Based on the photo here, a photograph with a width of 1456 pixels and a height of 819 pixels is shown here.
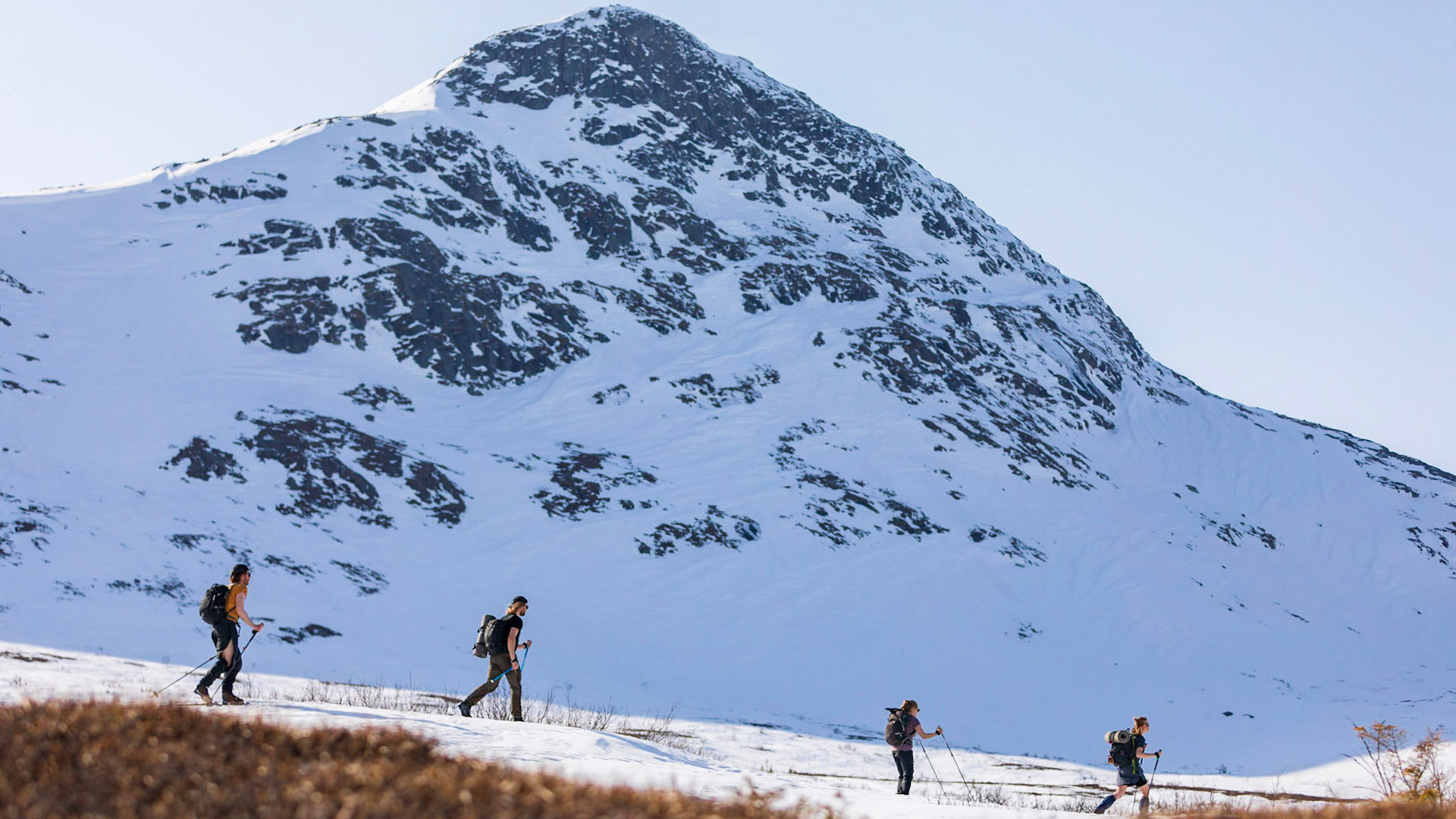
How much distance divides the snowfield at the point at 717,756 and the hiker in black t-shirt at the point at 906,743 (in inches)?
25.0

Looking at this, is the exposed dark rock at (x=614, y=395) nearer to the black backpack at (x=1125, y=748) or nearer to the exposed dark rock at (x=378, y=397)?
the exposed dark rock at (x=378, y=397)

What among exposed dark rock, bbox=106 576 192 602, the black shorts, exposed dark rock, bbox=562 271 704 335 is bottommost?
the black shorts

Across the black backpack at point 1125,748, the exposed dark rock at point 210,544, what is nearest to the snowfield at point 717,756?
the black backpack at point 1125,748

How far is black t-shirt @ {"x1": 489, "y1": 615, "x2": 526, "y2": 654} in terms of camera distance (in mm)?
13766

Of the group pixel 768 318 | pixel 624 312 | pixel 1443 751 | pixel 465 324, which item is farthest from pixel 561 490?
pixel 1443 751

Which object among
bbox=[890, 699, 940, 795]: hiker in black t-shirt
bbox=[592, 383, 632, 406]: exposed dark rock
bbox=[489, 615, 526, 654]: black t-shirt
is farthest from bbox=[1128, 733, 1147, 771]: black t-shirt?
bbox=[592, 383, 632, 406]: exposed dark rock

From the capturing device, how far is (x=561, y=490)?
5650cm

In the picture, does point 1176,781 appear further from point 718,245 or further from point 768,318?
point 718,245

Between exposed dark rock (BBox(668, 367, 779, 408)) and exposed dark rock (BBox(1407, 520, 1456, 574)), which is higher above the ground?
exposed dark rock (BBox(668, 367, 779, 408))

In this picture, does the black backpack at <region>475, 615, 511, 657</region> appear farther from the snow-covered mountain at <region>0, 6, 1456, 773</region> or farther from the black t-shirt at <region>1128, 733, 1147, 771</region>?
the snow-covered mountain at <region>0, 6, 1456, 773</region>

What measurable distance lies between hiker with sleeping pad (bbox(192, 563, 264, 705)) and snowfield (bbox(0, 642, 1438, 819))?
23.3 inches

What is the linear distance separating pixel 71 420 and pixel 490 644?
43.8 metres

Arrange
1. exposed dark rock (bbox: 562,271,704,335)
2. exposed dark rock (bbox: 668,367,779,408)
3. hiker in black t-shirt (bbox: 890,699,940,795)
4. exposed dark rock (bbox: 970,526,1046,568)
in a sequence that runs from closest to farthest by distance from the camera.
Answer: hiker in black t-shirt (bbox: 890,699,940,795)
exposed dark rock (bbox: 970,526,1046,568)
exposed dark rock (bbox: 668,367,779,408)
exposed dark rock (bbox: 562,271,704,335)

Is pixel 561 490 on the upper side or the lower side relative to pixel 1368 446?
Result: lower
